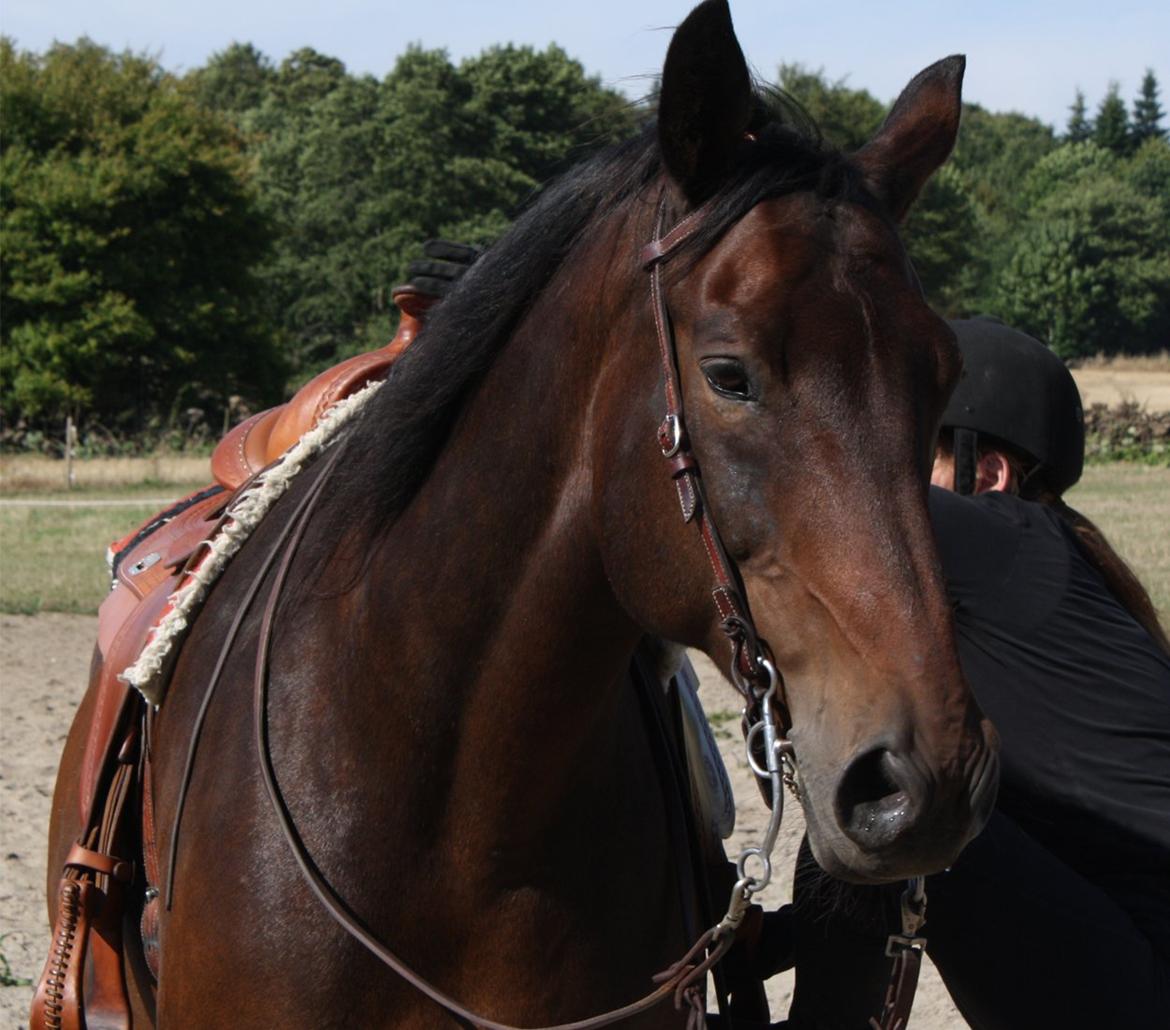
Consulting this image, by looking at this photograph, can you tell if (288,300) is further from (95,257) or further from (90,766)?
(90,766)

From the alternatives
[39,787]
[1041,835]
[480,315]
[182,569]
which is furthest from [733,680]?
[39,787]

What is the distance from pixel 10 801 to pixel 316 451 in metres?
3.89

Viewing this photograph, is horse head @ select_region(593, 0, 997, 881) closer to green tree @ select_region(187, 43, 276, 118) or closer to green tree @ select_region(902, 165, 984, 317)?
green tree @ select_region(902, 165, 984, 317)

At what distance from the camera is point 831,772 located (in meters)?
1.50

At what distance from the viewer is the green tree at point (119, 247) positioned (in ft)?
85.7

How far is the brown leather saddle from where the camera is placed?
248 cm

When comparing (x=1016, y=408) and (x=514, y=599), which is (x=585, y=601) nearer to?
(x=514, y=599)

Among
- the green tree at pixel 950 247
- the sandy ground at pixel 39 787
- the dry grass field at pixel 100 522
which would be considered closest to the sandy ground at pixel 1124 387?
the green tree at pixel 950 247

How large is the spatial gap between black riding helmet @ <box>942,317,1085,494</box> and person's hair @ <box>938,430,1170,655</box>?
2 centimetres

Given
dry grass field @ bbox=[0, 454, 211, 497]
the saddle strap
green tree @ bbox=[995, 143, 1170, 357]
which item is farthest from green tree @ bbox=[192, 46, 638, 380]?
the saddle strap

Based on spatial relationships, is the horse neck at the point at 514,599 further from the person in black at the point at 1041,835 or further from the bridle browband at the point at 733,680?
the person in black at the point at 1041,835

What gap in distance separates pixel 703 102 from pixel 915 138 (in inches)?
15.4


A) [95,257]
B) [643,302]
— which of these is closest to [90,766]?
[643,302]

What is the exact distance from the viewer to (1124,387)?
35.1 m
